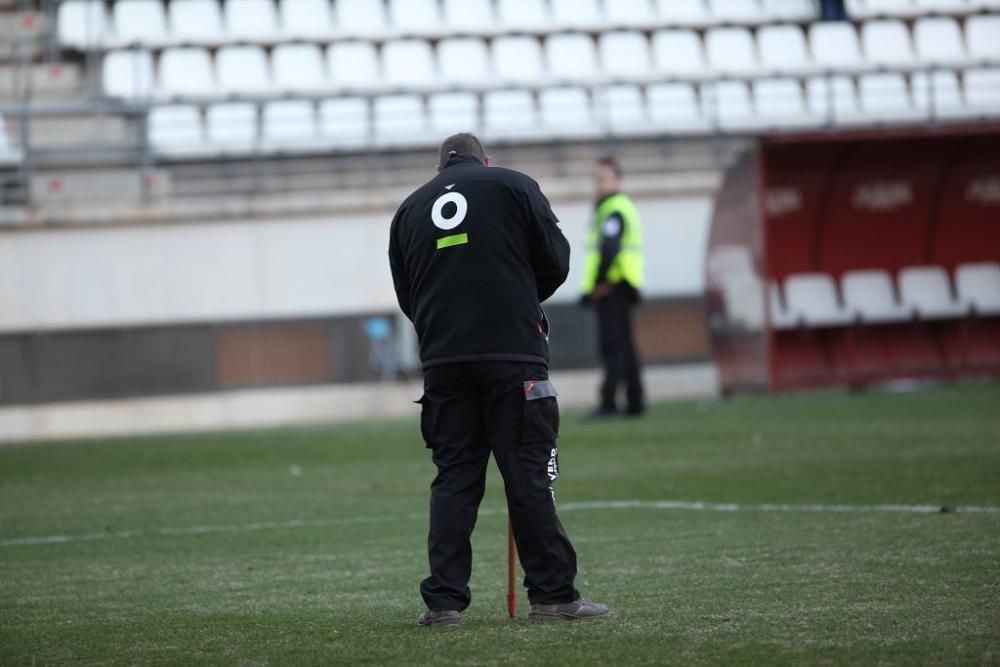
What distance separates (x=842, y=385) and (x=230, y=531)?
9949 mm

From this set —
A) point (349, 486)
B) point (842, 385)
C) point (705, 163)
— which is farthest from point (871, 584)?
point (705, 163)

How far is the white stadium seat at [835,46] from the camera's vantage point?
78.7 feet

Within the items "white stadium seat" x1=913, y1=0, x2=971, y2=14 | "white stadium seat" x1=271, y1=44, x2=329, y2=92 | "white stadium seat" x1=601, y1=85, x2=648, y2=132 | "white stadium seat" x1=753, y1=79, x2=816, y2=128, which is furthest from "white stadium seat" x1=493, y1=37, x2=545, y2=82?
"white stadium seat" x1=913, y1=0, x2=971, y2=14

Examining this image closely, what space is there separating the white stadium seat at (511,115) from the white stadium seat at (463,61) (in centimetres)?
124

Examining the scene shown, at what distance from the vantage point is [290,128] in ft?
66.2

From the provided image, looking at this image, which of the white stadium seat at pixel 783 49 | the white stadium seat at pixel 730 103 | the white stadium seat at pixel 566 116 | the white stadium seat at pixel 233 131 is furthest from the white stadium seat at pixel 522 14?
the white stadium seat at pixel 233 131

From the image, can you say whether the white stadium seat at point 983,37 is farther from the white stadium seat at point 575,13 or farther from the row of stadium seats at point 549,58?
the white stadium seat at point 575,13

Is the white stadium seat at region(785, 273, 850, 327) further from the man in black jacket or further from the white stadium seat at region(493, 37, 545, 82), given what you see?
the man in black jacket

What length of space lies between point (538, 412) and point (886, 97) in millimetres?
18857

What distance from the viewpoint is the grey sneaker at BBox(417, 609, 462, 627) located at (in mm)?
5363

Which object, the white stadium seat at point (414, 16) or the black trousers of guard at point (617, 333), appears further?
the white stadium seat at point (414, 16)

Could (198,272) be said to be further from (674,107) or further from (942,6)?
(942,6)

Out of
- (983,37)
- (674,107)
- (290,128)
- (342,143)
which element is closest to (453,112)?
(342,143)

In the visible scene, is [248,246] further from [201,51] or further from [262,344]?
[201,51]
